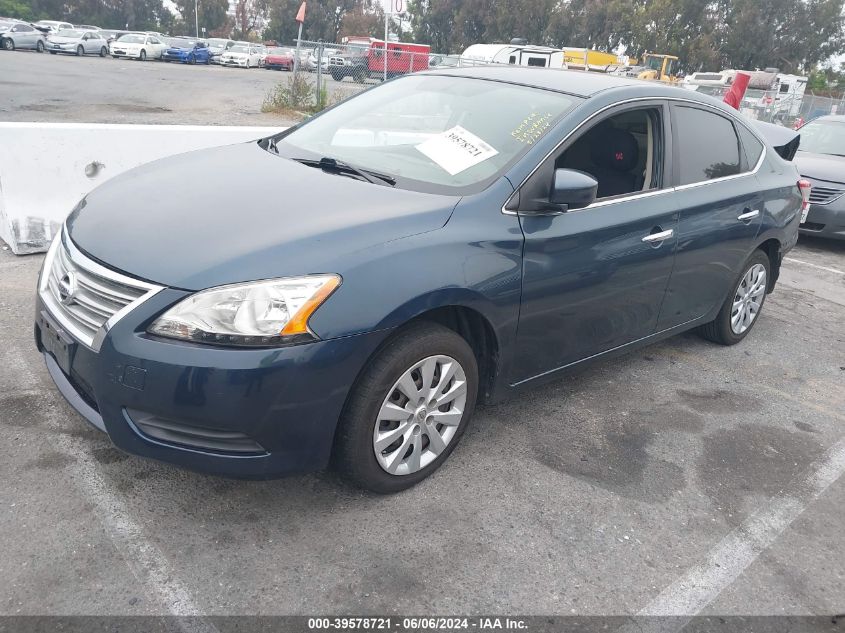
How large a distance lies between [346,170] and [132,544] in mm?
1815

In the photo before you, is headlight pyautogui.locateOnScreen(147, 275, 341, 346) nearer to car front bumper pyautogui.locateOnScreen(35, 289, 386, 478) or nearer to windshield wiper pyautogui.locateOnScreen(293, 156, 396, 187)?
car front bumper pyautogui.locateOnScreen(35, 289, 386, 478)

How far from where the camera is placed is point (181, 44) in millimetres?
39562

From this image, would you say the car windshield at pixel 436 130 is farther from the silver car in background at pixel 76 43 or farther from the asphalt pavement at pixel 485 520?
the silver car in background at pixel 76 43

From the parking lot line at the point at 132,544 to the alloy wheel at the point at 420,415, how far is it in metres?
0.86

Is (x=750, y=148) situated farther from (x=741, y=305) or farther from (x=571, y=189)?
(x=571, y=189)

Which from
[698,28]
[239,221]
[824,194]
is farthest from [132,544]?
[698,28]

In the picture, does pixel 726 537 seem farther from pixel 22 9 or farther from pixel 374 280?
pixel 22 9

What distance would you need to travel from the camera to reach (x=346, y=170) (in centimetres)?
332

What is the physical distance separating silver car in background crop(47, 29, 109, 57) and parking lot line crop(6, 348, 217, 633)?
37943 millimetres

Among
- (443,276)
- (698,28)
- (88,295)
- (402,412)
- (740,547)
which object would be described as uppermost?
(698,28)

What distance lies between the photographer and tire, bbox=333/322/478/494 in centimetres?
267

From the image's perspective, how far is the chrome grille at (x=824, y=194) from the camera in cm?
845

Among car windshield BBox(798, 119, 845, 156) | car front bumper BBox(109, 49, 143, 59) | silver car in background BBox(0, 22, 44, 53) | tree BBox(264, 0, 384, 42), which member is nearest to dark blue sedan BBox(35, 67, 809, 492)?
car windshield BBox(798, 119, 845, 156)

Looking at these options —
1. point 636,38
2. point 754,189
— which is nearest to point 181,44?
point 636,38
